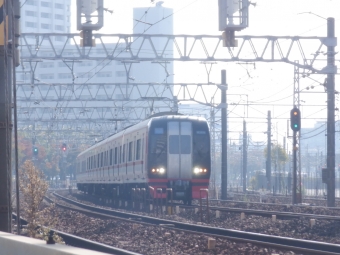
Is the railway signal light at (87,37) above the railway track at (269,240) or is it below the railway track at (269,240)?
above

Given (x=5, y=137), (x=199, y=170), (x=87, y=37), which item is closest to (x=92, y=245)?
(x=5, y=137)

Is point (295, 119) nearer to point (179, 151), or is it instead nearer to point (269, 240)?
point (179, 151)

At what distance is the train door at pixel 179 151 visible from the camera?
80.0 ft

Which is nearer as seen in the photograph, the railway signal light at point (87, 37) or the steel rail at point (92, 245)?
the steel rail at point (92, 245)

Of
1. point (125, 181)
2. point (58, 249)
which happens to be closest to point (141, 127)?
point (125, 181)

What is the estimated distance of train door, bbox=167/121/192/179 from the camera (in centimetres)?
2439

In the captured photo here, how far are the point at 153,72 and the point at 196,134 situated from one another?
343 ft

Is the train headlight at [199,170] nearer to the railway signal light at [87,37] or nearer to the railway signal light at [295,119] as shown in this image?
the railway signal light at [295,119]

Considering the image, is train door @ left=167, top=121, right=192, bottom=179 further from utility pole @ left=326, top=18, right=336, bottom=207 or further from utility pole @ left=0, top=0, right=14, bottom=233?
utility pole @ left=0, top=0, right=14, bottom=233

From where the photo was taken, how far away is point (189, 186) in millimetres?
24609

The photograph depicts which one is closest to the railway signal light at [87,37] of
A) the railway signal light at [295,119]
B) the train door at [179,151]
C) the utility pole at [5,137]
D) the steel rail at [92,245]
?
the train door at [179,151]

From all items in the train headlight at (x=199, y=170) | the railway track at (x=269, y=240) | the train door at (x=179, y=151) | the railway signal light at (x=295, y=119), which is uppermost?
the railway signal light at (x=295, y=119)

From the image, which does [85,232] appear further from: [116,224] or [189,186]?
[189,186]

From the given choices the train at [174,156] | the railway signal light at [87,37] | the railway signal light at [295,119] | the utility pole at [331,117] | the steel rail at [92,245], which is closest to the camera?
the steel rail at [92,245]
